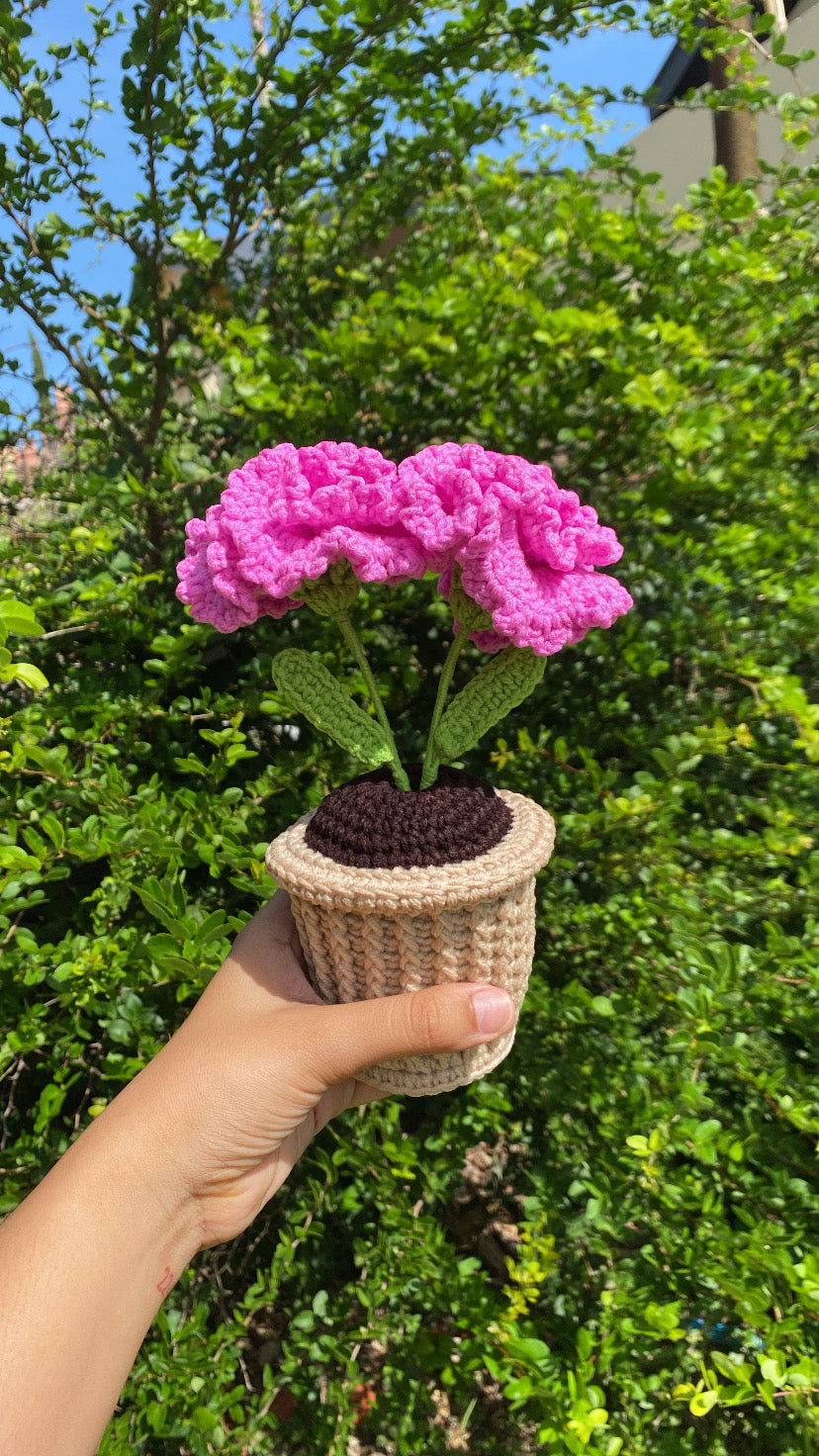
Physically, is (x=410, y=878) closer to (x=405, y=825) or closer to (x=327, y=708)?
(x=405, y=825)

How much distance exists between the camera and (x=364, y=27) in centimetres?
133

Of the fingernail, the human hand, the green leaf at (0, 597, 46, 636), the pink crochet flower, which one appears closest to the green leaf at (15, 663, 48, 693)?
the green leaf at (0, 597, 46, 636)

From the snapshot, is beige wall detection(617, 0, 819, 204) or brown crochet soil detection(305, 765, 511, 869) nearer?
brown crochet soil detection(305, 765, 511, 869)

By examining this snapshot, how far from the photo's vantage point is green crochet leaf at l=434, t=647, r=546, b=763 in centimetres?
100

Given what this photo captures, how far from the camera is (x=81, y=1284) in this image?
0.77 m

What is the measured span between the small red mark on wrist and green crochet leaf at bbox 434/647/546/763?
0.69m

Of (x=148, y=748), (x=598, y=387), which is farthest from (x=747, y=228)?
(x=148, y=748)

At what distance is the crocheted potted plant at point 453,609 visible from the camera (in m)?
0.86

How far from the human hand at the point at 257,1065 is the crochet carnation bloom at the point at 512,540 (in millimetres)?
454

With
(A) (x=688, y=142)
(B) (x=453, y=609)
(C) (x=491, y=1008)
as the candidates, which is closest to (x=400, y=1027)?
(C) (x=491, y=1008)

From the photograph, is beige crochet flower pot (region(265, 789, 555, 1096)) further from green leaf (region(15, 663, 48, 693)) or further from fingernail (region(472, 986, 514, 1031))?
green leaf (region(15, 663, 48, 693))

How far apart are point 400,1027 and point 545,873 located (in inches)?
26.8

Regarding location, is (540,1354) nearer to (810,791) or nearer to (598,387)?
(810,791)

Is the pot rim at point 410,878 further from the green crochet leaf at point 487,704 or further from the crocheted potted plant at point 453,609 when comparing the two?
the green crochet leaf at point 487,704
